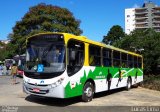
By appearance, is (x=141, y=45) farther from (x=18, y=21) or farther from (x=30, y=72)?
(x=30, y=72)

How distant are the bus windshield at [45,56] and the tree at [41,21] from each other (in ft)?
119

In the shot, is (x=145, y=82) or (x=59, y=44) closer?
(x=59, y=44)

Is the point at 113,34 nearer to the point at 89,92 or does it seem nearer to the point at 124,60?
the point at 124,60

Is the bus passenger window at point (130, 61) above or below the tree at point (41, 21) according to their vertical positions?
below

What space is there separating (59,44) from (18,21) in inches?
1632

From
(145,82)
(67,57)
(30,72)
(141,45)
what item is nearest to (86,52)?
(67,57)

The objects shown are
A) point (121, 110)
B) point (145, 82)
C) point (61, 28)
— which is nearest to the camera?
point (121, 110)

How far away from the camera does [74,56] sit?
13570mm

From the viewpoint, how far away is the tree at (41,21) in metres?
51.1

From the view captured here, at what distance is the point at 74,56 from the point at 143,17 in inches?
5225

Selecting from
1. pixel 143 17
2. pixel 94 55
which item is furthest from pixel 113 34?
pixel 94 55

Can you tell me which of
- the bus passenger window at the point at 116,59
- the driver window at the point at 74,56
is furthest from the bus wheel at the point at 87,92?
the bus passenger window at the point at 116,59

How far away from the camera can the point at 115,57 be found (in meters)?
18.9

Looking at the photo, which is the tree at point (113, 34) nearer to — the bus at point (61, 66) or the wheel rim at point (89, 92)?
the bus at point (61, 66)
